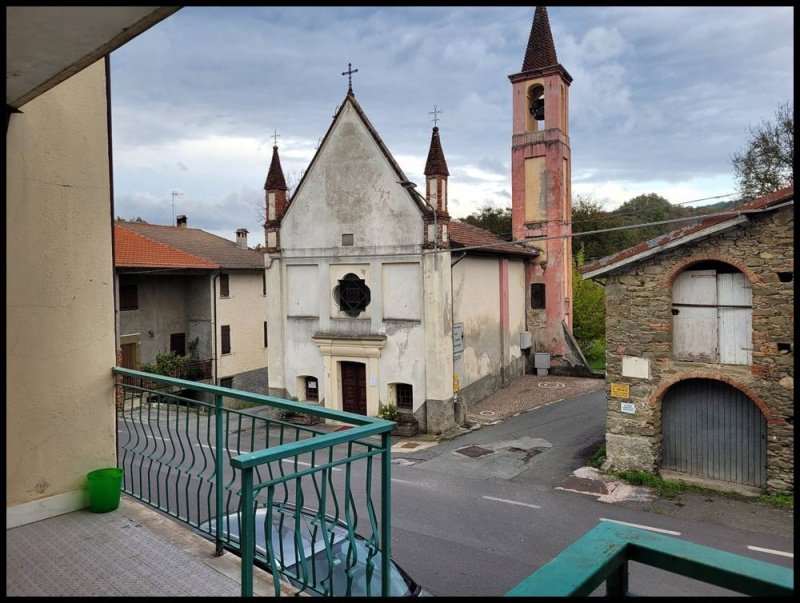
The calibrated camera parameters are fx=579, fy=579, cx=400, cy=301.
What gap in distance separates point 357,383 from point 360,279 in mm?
3633

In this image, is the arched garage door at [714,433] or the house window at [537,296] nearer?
the arched garage door at [714,433]

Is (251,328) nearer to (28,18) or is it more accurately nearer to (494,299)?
(494,299)

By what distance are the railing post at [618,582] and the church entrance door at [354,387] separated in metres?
18.5

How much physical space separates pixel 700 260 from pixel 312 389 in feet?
44.8

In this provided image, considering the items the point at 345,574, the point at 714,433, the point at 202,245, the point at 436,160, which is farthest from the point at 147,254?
the point at 345,574

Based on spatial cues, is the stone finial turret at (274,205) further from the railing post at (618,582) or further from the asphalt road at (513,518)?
the railing post at (618,582)

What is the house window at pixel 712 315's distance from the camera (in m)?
11.7

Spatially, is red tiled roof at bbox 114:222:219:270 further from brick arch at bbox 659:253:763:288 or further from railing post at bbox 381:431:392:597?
railing post at bbox 381:431:392:597

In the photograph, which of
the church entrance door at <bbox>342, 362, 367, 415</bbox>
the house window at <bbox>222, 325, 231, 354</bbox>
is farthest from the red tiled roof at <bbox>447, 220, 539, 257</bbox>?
the house window at <bbox>222, 325, 231, 354</bbox>

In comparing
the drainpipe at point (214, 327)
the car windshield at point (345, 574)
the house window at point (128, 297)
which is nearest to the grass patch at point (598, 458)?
the car windshield at point (345, 574)

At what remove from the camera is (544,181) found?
1018 inches

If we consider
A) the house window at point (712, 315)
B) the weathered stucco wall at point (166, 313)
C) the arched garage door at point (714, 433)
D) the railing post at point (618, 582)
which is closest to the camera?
the railing post at point (618, 582)

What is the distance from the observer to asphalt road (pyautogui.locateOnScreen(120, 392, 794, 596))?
8.55 meters

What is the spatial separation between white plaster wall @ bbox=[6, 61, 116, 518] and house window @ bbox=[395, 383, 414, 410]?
14.6m
